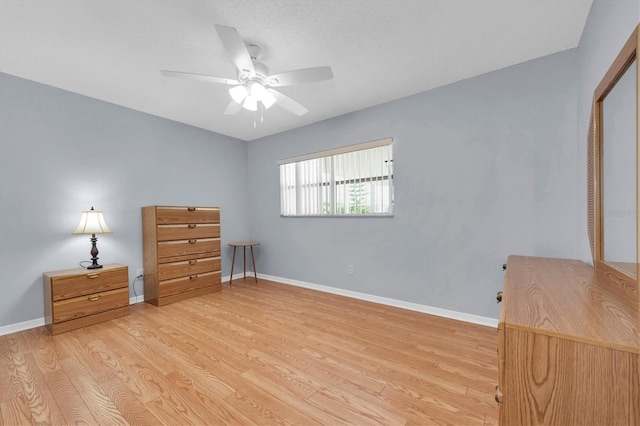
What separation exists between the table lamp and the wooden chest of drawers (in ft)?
0.50

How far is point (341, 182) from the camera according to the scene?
11.4ft

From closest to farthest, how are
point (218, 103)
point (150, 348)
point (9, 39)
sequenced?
point (9, 39) → point (150, 348) → point (218, 103)

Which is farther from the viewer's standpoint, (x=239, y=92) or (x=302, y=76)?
(x=239, y=92)

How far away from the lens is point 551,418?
67 cm

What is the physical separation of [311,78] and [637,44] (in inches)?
63.9

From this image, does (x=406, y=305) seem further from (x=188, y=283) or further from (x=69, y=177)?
(x=69, y=177)

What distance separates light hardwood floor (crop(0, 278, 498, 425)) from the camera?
139 cm

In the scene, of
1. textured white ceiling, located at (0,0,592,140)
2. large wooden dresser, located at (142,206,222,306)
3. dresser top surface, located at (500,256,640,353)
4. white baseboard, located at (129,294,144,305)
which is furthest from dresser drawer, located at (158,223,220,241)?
dresser top surface, located at (500,256,640,353)

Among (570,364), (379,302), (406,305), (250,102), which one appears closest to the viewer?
(570,364)

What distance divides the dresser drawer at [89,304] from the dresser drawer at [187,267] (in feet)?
1.34

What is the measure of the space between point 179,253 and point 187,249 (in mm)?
110

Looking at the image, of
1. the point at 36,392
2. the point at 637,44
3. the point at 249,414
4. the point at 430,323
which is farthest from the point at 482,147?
the point at 36,392

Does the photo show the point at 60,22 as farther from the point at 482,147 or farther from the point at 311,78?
the point at 482,147

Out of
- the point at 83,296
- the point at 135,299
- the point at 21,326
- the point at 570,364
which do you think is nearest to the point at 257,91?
the point at 570,364
